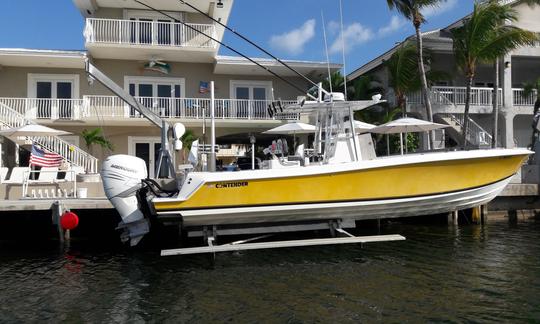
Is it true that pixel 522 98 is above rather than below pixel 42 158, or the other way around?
above

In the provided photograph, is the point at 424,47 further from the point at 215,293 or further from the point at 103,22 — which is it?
the point at 215,293

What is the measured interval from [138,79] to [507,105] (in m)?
17.2

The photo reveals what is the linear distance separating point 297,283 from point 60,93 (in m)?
16.7

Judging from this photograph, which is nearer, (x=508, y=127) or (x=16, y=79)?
(x=16, y=79)

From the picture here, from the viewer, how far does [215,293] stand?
7.14 meters

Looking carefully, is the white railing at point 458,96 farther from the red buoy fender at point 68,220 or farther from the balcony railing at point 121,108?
the red buoy fender at point 68,220

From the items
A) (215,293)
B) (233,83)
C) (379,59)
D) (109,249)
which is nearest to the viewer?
(215,293)

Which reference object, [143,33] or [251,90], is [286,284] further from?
[143,33]

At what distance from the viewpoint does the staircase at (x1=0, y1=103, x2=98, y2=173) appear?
16.9 metres

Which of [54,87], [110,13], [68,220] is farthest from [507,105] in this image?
[54,87]

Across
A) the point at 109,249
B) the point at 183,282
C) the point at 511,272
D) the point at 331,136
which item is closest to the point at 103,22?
the point at 109,249

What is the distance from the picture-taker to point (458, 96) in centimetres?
2136

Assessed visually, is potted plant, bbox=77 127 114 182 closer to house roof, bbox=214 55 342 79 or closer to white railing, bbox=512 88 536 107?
house roof, bbox=214 55 342 79

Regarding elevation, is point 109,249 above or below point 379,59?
below
